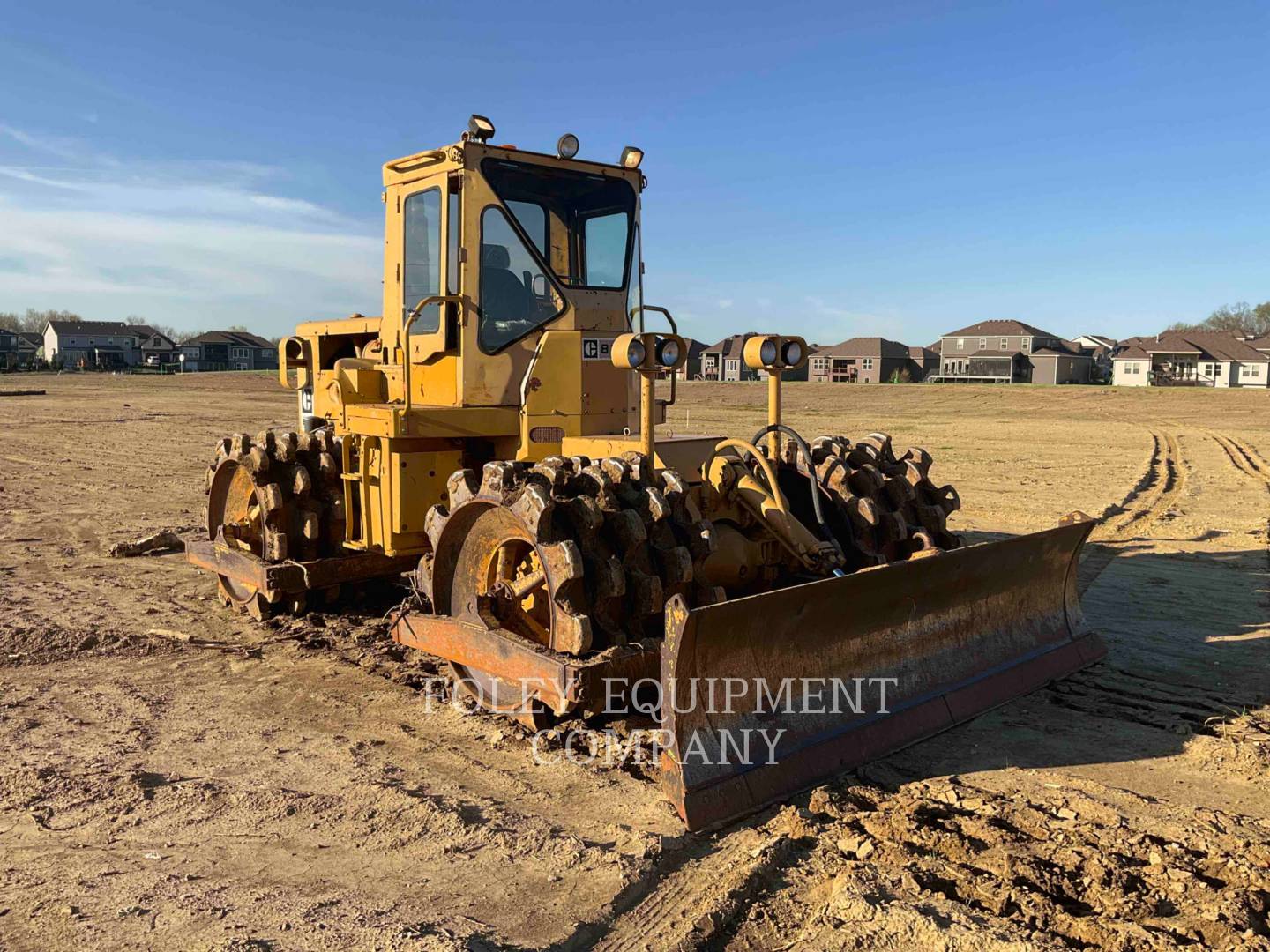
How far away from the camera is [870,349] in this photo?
7950 cm

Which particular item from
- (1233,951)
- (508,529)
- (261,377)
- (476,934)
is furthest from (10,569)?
(261,377)

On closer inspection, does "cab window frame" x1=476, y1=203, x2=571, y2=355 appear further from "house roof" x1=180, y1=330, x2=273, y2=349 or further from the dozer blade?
"house roof" x1=180, y1=330, x2=273, y2=349

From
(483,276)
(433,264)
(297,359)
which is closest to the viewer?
(483,276)

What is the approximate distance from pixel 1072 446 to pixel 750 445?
19.5m

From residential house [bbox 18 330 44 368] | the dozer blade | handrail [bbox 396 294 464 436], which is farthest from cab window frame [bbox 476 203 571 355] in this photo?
residential house [bbox 18 330 44 368]

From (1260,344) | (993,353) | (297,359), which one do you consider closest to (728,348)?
(993,353)

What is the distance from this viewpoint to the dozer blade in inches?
163

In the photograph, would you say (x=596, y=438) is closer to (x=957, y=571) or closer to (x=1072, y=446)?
(x=957, y=571)

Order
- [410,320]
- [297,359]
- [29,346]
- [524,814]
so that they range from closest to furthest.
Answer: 1. [524,814]
2. [410,320]
3. [297,359]
4. [29,346]

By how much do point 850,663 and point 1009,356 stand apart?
77.2 meters

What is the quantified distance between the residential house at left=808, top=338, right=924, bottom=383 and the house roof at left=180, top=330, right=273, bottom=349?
6437 centimetres

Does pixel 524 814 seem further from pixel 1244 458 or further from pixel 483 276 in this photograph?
pixel 1244 458

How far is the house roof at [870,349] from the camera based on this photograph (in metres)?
79.2

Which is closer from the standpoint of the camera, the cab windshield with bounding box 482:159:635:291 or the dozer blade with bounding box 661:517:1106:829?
the dozer blade with bounding box 661:517:1106:829
